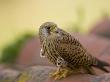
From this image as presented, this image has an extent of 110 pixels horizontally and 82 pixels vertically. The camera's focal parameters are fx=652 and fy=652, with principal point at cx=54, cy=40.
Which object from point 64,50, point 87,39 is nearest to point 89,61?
point 64,50

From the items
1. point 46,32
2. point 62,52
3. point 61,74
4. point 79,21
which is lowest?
point 61,74

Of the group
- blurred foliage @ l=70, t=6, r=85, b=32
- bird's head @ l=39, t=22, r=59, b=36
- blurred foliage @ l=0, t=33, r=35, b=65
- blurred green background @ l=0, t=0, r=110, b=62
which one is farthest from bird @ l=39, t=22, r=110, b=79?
blurred green background @ l=0, t=0, r=110, b=62

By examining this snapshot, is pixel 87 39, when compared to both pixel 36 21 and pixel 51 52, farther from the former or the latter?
pixel 36 21

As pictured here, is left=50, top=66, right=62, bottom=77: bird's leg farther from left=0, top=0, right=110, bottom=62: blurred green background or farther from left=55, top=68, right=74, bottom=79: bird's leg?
left=0, top=0, right=110, bottom=62: blurred green background

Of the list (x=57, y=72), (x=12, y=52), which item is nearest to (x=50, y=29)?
(x=57, y=72)

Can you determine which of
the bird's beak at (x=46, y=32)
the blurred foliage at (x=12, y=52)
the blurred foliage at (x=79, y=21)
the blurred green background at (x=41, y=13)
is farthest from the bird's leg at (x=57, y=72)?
the blurred green background at (x=41, y=13)

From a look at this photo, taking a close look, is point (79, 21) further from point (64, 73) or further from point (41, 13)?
point (64, 73)

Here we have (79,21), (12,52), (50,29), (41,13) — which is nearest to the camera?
(50,29)

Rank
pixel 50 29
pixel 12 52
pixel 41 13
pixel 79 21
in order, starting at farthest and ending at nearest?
1. pixel 41 13
2. pixel 79 21
3. pixel 12 52
4. pixel 50 29
